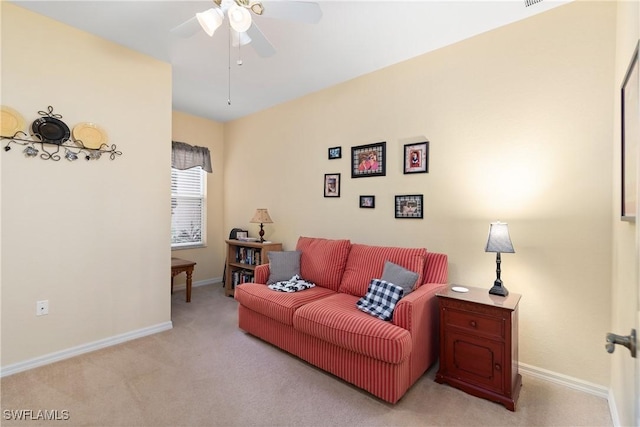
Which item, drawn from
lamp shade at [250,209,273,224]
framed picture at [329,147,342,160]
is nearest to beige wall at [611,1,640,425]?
framed picture at [329,147,342,160]

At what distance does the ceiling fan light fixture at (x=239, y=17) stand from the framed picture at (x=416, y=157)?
1.79 metres

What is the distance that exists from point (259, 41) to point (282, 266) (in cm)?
203

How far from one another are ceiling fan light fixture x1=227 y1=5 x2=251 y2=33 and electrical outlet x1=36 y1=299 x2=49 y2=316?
2552mm

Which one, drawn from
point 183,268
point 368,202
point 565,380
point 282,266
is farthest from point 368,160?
point 183,268

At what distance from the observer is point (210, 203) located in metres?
4.92

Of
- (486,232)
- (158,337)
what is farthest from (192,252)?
(486,232)

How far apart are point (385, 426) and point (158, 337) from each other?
2257 mm

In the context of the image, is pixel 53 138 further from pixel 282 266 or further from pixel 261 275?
pixel 282 266

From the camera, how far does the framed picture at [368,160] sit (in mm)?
3068

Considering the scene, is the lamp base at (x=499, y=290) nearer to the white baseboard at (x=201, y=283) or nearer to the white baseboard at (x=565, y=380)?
the white baseboard at (x=565, y=380)

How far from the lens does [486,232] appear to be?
2.46 metres

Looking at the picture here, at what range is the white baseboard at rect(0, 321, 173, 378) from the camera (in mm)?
2221

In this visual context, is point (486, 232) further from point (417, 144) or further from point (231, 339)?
point (231, 339)

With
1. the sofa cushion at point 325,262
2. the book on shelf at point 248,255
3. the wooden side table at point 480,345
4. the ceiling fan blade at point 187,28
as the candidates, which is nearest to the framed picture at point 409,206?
the sofa cushion at point 325,262
